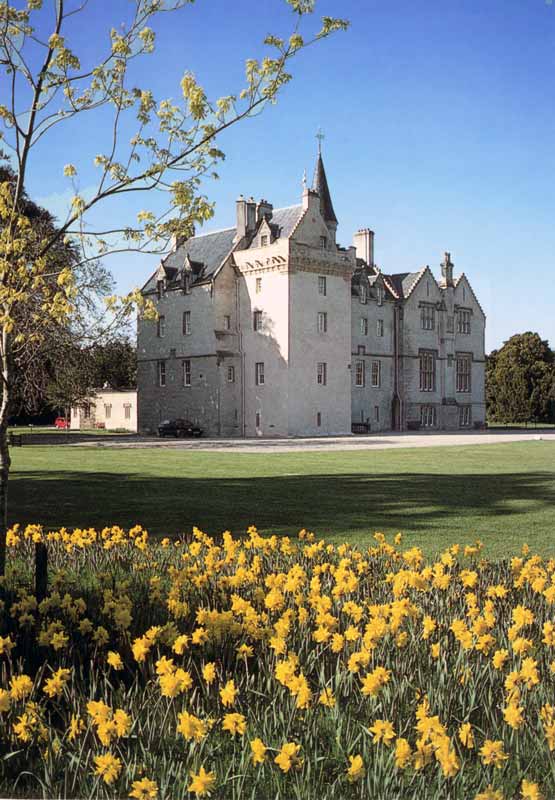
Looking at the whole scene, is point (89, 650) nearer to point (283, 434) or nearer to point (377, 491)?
point (377, 491)

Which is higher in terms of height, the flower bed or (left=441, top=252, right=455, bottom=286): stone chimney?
(left=441, top=252, right=455, bottom=286): stone chimney

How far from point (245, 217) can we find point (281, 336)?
957cm

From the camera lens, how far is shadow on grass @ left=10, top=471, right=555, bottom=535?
1310cm

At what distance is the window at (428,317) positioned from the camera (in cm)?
6725

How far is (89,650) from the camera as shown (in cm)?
569

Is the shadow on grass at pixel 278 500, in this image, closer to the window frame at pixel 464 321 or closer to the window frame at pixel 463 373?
the window frame at pixel 463 373

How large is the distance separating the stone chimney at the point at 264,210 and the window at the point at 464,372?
21735 mm

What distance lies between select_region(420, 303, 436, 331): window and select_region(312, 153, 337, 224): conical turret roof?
1035 cm

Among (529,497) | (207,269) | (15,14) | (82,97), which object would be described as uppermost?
(207,269)

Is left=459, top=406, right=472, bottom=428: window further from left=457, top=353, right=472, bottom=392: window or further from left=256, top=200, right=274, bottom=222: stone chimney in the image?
left=256, top=200, right=274, bottom=222: stone chimney

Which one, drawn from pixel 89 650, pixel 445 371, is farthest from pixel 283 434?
pixel 89 650

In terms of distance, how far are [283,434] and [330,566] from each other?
45.0 meters

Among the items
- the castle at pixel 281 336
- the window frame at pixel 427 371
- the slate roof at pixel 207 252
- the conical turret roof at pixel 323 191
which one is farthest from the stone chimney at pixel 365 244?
the slate roof at pixel 207 252

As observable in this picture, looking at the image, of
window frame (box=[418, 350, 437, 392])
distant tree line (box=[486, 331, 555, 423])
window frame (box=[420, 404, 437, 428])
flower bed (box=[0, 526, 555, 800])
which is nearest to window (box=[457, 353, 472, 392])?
window frame (box=[418, 350, 437, 392])
